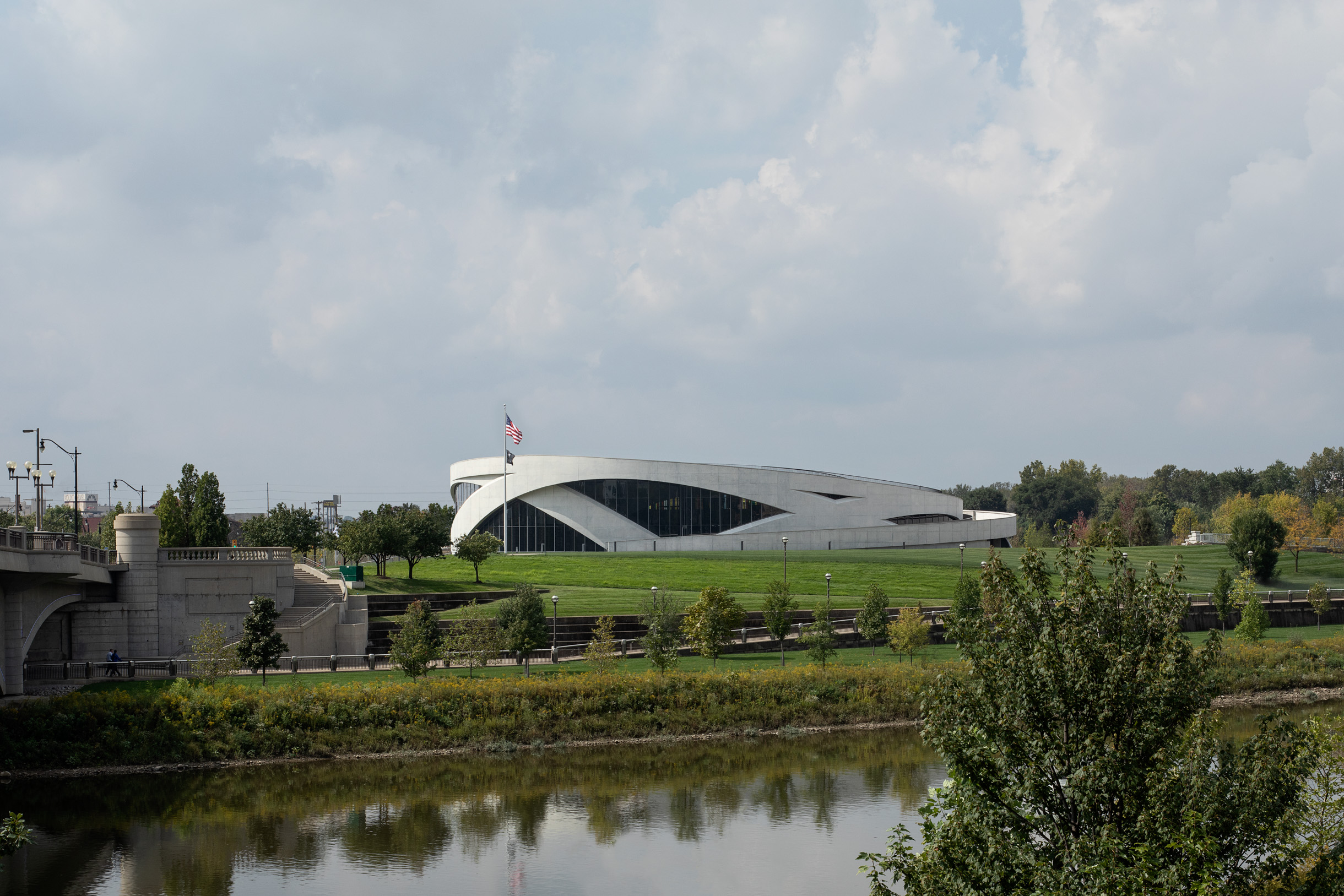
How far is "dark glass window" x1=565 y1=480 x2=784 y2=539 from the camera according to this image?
269ft

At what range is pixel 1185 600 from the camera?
1054cm

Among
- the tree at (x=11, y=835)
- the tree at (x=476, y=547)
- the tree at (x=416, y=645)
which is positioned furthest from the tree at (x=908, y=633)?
the tree at (x=11, y=835)

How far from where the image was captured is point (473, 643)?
35.8m

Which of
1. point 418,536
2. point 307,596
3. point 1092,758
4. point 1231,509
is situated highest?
point 1231,509

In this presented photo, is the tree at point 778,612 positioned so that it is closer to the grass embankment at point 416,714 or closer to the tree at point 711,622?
the tree at point 711,622

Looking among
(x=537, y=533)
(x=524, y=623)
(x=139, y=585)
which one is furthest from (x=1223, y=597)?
(x=537, y=533)

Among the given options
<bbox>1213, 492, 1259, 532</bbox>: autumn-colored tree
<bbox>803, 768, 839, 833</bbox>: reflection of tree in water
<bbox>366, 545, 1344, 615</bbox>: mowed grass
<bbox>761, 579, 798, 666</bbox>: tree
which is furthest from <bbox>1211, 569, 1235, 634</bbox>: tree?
<bbox>1213, 492, 1259, 532</bbox>: autumn-colored tree

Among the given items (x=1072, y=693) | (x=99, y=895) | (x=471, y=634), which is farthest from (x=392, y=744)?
(x=1072, y=693)

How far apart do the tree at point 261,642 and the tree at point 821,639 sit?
55.8 ft

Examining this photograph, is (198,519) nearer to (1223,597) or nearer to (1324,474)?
(1223,597)

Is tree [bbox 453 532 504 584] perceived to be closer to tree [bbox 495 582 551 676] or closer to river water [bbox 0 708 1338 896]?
tree [bbox 495 582 551 676]

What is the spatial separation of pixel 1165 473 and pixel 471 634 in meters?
149

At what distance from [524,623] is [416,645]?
387 centimetres

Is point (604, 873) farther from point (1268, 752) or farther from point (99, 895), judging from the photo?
point (1268, 752)
